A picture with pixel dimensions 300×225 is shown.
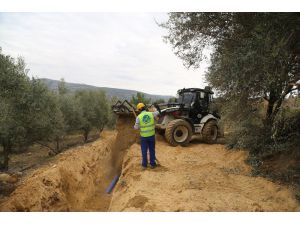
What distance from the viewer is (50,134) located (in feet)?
62.6

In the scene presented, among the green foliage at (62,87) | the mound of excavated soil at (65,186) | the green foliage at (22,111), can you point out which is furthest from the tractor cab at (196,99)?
the green foliage at (62,87)

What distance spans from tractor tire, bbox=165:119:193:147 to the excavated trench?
5.55ft

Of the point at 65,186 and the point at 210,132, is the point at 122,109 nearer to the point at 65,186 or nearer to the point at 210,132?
the point at 65,186

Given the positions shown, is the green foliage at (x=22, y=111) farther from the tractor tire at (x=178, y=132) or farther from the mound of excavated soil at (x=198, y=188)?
the tractor tire at (x=178, y=132)

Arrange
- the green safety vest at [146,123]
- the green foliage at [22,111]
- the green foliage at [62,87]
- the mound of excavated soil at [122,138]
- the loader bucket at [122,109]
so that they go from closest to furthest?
the green safety vest at [146,123], the mound of excavated soil at [122,138], the loader bucket at [122,109], the green foliage at [22,111], the green foliage at [62,87]

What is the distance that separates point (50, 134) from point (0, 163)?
Result: 3.58 m

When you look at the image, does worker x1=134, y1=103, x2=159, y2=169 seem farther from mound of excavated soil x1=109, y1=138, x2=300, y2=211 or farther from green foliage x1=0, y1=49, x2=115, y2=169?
green foliage x1=0, y1=49, x2=115, y2=169

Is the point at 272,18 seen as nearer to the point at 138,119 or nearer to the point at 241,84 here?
the point at 241,84

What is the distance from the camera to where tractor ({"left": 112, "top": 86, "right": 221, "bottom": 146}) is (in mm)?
12203

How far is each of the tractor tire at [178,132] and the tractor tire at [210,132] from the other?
1.11 meters

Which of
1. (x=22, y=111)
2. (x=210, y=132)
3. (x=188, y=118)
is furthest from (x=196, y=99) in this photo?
(x=22, y=111)

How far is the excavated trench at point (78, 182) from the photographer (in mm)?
7371

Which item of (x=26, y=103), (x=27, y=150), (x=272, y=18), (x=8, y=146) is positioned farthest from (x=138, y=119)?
(x=27, y=150)

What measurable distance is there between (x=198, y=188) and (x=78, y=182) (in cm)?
459
